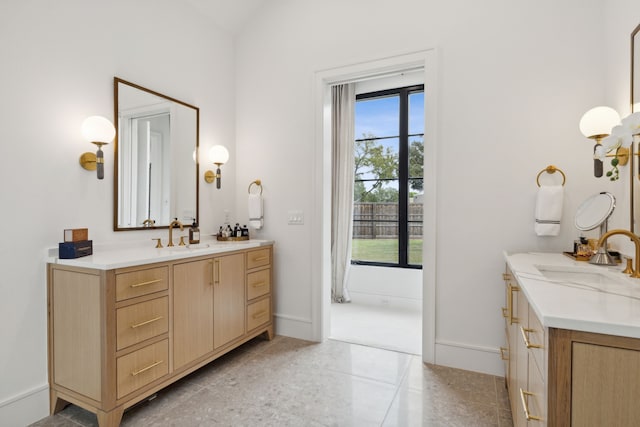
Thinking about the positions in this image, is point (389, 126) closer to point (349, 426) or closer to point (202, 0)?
point (202, 0)

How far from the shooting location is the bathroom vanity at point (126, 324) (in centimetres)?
175

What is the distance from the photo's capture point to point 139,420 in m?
1.88

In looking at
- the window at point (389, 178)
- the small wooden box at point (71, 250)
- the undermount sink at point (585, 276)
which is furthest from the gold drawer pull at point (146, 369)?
the window at point (389, 178)

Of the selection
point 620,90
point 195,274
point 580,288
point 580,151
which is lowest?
point 195,274

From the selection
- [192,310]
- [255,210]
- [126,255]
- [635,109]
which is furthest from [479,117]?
[126,255]

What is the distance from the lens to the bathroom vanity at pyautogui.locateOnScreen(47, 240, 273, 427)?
1.75 metres

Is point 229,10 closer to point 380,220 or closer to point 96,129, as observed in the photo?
point 96,129

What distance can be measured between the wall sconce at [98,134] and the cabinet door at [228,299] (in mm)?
968

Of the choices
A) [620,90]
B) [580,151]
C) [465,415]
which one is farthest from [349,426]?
[620,90]

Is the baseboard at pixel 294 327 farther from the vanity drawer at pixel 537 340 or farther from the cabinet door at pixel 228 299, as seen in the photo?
→ the vanity drawer at pixel 537 340

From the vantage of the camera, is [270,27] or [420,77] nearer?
[270,27]

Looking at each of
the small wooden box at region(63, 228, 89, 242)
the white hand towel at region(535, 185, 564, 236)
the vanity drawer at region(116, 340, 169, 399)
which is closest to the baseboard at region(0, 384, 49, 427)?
the vanity drawer at region(116, 340, 169, 399)

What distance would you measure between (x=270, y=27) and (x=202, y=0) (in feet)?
2.04

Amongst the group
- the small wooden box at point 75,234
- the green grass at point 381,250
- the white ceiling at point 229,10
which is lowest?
the green grass at point 381,250
